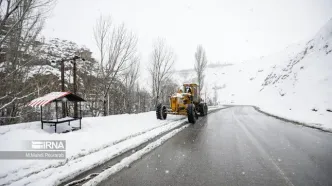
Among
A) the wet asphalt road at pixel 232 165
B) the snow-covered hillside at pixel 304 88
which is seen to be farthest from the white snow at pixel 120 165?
the snow-covered hillside at pixel 304 88

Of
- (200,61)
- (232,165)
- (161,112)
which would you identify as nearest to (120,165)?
(232,165)

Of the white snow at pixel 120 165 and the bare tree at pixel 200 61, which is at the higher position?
the bare tree at pixel 200 61

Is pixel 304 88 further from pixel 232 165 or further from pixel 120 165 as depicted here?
pixel 120 165

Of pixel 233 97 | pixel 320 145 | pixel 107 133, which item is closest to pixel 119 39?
pixel 107 133

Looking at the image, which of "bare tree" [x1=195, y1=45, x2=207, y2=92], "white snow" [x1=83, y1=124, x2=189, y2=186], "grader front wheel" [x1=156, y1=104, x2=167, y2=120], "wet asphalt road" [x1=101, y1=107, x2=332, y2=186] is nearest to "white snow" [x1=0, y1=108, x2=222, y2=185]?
"white snow" [x1=83, y1=124, x2=189, y2=186]

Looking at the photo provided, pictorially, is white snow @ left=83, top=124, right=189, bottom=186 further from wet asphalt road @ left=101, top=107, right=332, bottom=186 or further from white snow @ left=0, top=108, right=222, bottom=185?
white snow @ left=0, top=108, right=222, bottom=185

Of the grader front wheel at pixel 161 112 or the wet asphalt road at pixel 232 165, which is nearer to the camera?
the wet asphalt road at pixel 232 165

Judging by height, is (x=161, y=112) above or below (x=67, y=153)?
above

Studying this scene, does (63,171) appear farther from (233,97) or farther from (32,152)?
(233,97)

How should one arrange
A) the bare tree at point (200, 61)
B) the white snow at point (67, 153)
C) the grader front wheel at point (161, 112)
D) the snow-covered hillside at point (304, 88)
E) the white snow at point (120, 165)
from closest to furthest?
the white snow at point (120, 165)
the white snow at point (67, 153)
the grader front wheel at point (161, 112)
the snow-covered hillside at point (304, 88)
the bare tree at point (200, 61)

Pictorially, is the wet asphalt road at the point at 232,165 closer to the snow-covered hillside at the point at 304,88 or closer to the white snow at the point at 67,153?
the white snow at the point at 67,153

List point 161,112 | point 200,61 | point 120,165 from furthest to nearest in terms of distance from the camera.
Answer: point 200,61 < point 161,112 < point 120,165

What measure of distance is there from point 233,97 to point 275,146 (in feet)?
267

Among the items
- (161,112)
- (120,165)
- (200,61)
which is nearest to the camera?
(120,165)
